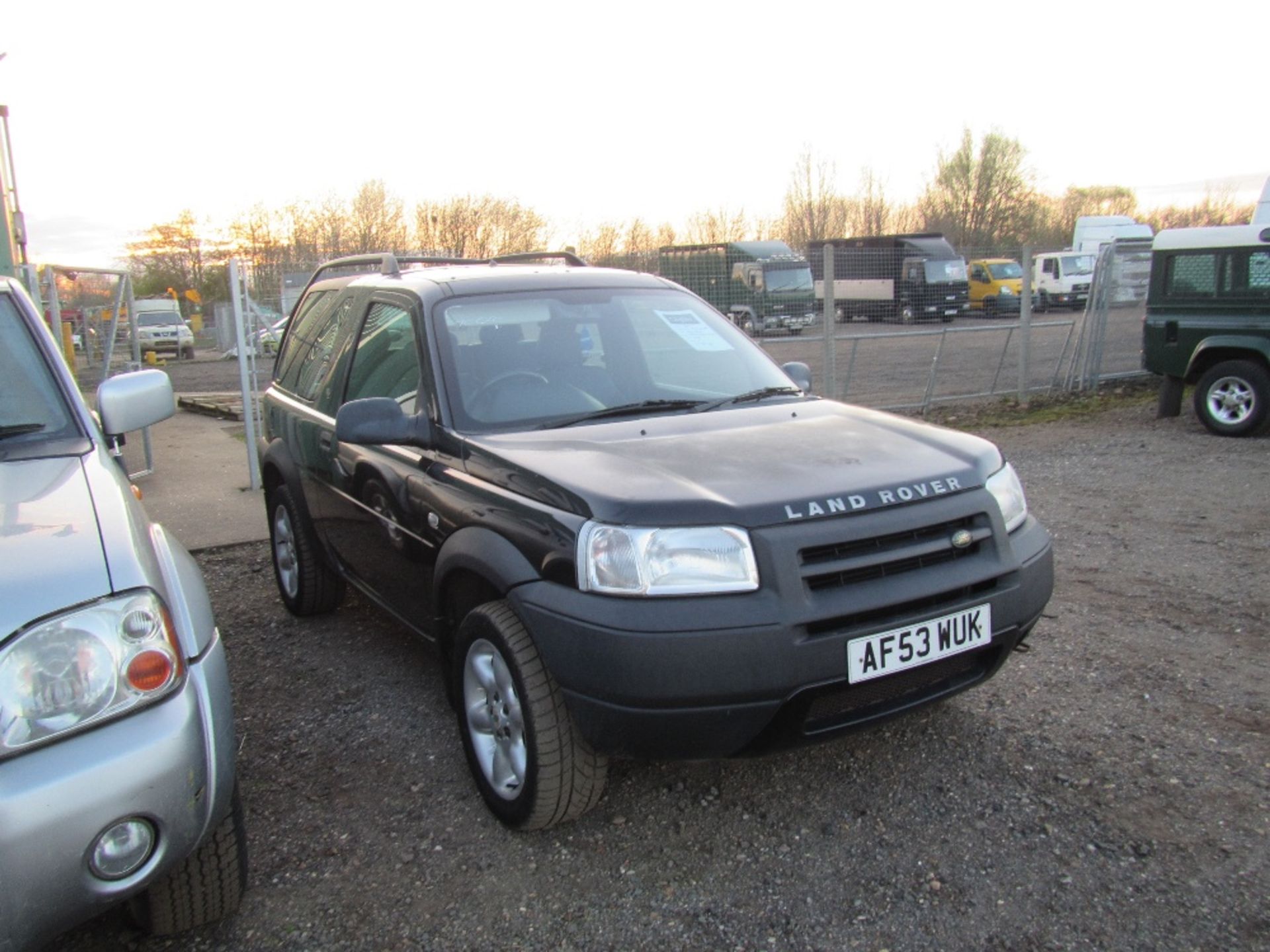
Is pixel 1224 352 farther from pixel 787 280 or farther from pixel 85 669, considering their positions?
pixel 85 669

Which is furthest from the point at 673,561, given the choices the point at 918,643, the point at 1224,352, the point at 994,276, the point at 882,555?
the point at 994,276

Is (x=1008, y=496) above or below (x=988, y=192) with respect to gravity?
below

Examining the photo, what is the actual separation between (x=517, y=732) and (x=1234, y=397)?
9.58 meters

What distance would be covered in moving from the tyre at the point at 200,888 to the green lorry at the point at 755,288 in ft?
32.9

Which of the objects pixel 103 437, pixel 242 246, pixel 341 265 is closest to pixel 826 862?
pixel 103 437

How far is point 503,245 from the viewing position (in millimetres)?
35438

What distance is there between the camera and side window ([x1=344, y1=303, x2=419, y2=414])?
3.68m

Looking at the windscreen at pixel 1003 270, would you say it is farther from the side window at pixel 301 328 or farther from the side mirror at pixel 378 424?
the side mirror at pixel 378 424

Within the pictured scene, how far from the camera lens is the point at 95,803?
1.95 metres

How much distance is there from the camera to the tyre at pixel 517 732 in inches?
109

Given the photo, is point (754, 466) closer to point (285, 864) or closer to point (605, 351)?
point (605, 351)

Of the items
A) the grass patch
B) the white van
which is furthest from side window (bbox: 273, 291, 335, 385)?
the white van

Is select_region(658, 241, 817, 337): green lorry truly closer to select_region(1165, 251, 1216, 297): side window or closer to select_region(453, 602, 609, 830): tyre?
select_region(1165, 251, 1216, 297): side window

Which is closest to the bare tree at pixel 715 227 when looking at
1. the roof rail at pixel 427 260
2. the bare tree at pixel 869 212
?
the bare tree at pixel 869 212
